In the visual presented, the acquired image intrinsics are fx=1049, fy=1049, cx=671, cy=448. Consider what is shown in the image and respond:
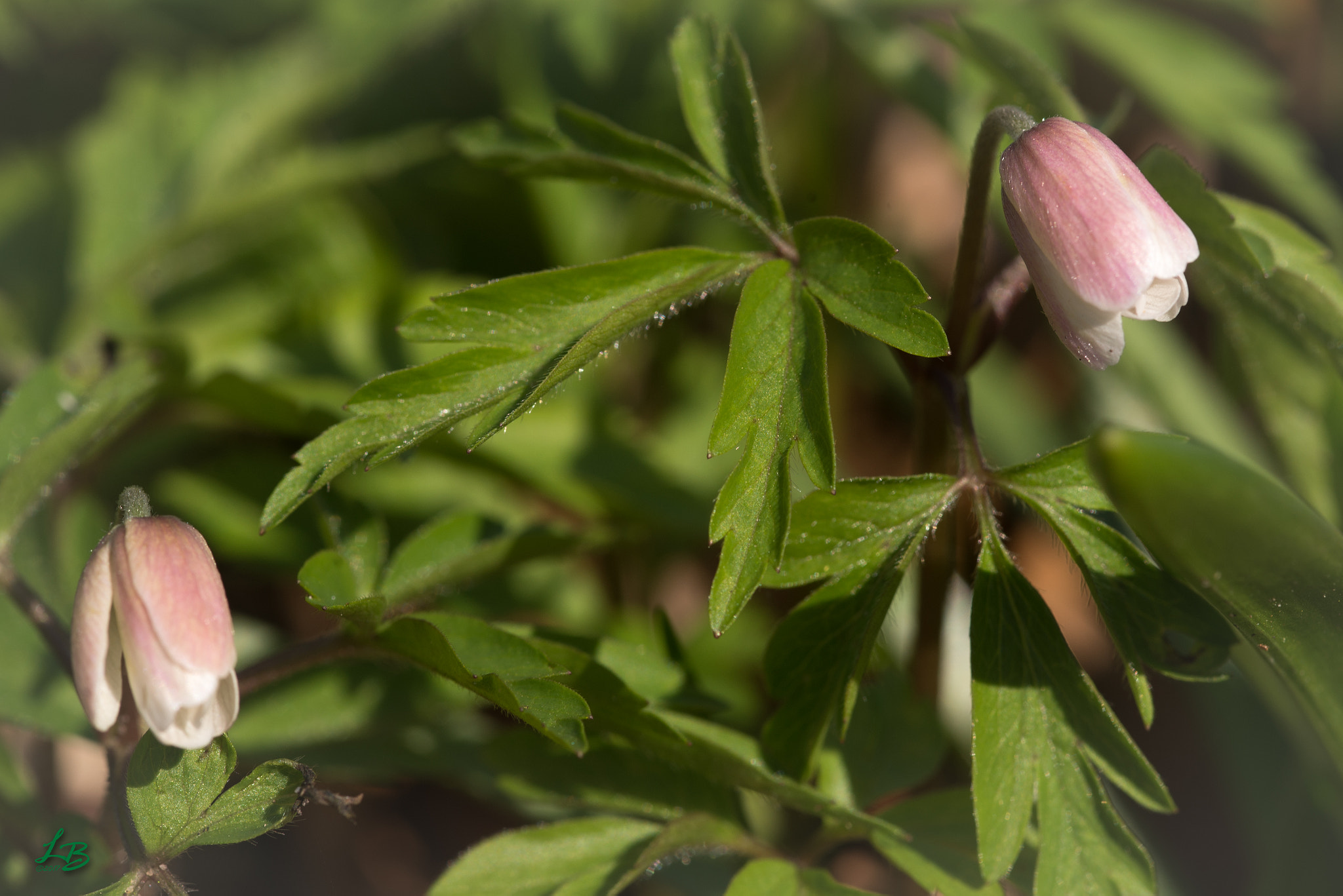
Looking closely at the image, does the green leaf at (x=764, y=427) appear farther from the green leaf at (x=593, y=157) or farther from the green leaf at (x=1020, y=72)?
the green leaf at (x=1020, y=72)

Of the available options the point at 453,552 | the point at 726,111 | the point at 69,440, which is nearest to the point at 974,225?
the point at 726,111

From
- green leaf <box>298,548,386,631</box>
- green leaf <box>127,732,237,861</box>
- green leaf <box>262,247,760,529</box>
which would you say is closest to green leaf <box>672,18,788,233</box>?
green leaf <box>262,247,760,529</box>

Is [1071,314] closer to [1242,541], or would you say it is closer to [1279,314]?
[1242,541]

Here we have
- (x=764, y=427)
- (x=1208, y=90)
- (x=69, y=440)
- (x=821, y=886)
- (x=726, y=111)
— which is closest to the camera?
(x=764, y=427)

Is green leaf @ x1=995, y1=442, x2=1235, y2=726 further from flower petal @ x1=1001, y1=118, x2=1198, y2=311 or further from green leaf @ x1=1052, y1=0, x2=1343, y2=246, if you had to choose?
green leaf @ x1=1052, y1=0, x2=1343, y2=246

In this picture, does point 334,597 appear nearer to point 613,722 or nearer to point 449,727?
point 613,722

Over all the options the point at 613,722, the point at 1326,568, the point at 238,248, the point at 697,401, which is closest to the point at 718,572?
the point at 613,722
